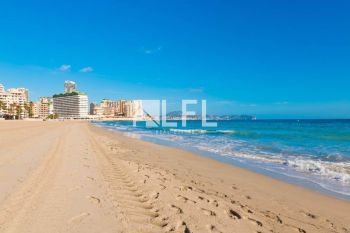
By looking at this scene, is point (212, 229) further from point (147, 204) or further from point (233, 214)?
point (147, 204)

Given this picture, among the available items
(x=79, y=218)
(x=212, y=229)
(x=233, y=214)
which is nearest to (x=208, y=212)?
(x=233, y=214)

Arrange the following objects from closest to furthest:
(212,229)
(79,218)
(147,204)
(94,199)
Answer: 1. (212,229)
2. (79,218)
3. (147,204)
4. (94,199)

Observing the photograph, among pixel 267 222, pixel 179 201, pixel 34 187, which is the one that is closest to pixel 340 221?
pixel 267 222

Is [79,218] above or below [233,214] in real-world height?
above

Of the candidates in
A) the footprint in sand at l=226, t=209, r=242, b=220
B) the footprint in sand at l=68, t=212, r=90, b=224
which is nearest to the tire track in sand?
the footprint in sand at l=68, t=212, r=90, b=224

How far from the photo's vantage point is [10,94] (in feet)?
607

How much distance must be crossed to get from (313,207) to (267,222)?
6.09 feet

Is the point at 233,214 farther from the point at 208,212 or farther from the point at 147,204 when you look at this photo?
the point at 147,204

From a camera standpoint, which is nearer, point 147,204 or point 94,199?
point 147,204

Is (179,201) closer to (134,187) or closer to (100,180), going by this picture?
(134,187)

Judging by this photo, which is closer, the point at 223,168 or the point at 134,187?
the point at 134,187

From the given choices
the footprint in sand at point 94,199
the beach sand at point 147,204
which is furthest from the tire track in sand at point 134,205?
the footprint in sand at point 94,199

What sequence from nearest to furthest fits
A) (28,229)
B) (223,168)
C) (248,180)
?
(28,229), (248,180), (223,168)

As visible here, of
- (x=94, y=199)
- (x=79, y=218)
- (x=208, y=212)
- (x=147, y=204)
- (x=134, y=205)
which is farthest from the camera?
(x=94, y=199)
